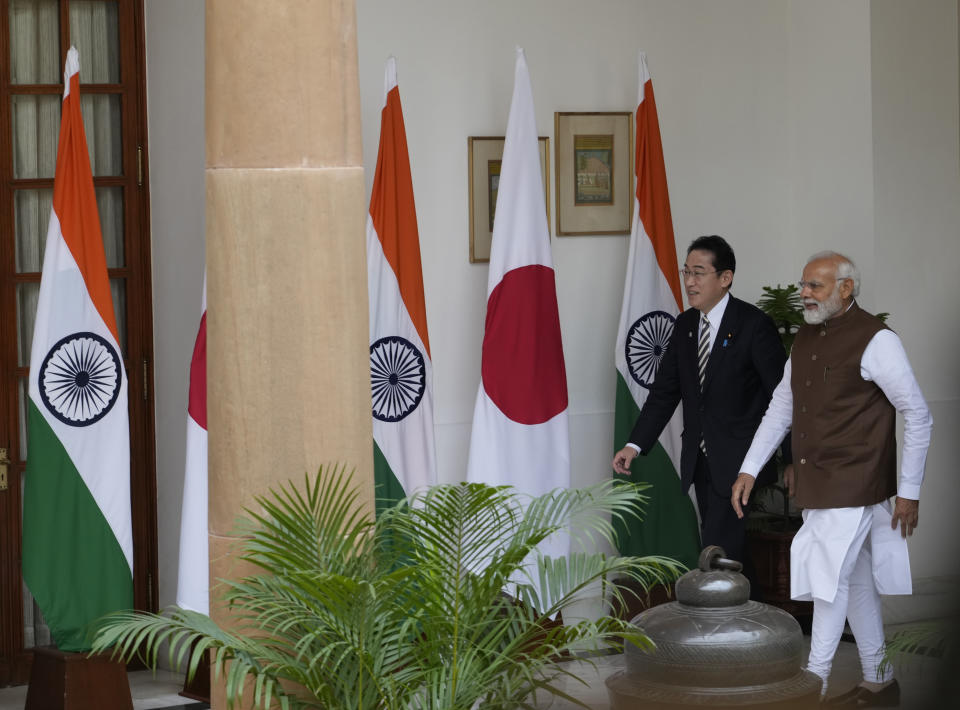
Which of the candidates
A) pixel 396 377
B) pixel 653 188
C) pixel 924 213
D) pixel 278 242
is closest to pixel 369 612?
pixel 278 242

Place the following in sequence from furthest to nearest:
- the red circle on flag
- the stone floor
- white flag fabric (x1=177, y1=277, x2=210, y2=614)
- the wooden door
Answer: the wooden door, the red circle on flag, white flag fabric (x1=177, y1=277, x2=210, y2=614), the stone floor

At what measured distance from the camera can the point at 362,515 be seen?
276 cm

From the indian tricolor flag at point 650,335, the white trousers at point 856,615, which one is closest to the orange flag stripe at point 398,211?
the indian tricolor flag at point 650,335

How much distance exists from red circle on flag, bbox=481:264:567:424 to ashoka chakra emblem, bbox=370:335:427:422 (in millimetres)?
325

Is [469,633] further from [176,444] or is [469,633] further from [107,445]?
[176,444]

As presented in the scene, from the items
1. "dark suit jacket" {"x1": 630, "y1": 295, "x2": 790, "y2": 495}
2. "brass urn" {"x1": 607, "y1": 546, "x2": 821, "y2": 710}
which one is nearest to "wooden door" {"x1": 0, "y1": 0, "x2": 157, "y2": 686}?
"dark suit jacket" {"x1": 630, "y1": 295, "x2": 790, "y2": 495}

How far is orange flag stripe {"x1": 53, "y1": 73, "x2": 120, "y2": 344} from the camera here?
4496 mm

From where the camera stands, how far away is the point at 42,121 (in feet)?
17.6

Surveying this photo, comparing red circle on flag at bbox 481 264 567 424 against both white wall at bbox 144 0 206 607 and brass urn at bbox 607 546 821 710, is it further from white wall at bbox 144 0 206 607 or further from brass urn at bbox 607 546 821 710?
brass urn at bbox 607 546 821 710

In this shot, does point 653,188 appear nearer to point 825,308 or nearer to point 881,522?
point 825,308

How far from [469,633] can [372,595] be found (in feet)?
1.05

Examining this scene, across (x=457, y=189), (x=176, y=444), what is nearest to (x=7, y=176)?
(x=176, y=444)

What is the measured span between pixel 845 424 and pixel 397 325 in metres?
1.81

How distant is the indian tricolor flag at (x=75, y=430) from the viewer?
174 inches
